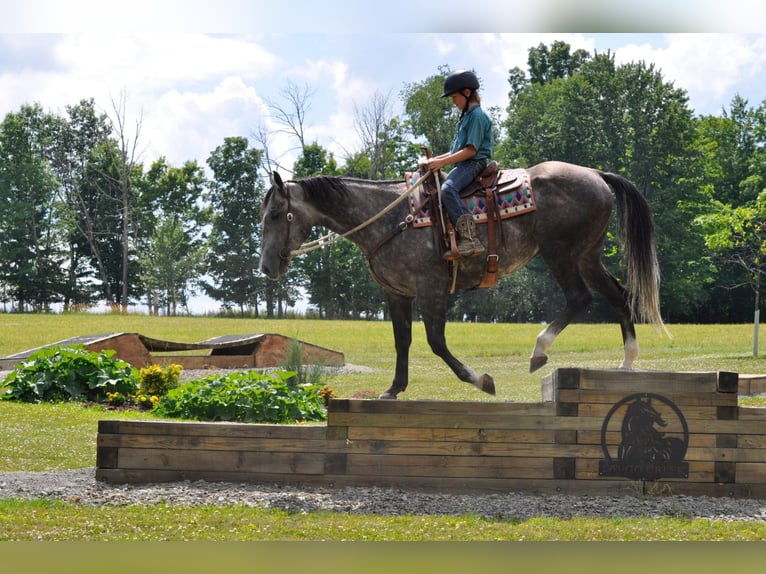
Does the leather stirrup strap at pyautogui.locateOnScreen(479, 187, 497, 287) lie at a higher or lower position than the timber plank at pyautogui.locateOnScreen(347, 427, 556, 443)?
higher

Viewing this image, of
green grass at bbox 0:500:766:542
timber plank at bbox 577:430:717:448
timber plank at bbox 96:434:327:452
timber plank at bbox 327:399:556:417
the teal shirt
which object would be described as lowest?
green grass at bbox 0:500:766:542

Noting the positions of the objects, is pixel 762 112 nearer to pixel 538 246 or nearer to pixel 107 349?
pixel 107 349

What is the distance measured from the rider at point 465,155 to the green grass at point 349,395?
1904 mm

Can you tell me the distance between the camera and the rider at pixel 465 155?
600 centimetres

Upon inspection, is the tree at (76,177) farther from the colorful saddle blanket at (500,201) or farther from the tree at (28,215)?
the colorful saddle blanket at (500,201)

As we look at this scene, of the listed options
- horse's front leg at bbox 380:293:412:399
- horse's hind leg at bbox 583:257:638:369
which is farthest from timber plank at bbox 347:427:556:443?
horse's hind leg at bbox 583:257:638:369

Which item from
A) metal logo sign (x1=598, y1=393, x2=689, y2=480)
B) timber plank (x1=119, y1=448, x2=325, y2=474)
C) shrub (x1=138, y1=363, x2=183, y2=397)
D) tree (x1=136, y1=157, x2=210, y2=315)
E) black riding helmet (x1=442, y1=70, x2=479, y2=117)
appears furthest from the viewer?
tree (x1=136, y1=157, x2=210, y2=315)

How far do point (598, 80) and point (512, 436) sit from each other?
2763 centimetres

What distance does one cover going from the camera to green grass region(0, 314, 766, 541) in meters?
5.04

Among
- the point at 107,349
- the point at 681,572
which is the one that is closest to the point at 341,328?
the point at 107,349

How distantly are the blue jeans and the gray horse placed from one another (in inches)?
8.8

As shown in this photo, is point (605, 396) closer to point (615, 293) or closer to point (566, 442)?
point (566, 442)

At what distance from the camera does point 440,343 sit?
20.0ft

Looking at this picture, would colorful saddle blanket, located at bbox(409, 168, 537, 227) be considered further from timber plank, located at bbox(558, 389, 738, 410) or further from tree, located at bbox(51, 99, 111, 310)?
tree, located at bbox(51, 99, 111, 310)
